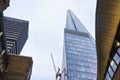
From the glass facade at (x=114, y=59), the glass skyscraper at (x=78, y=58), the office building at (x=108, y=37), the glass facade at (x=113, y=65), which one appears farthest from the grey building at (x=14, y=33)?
the glass facade at (x=114, y=59)

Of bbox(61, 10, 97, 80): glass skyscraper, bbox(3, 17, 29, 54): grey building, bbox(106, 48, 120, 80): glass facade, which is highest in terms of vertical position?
bbox(106, 48, 120, 80): glass facade

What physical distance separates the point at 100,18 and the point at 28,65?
44.5 metres

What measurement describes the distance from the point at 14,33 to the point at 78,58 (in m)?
43.9

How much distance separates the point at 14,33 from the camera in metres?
141

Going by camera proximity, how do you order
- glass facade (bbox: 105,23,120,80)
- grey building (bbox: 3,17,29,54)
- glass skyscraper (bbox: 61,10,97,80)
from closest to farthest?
glass facade (bbox: 105,23,120,80), grey building (bbox: 3,17,29,54), glass skyscraper (bbox: 61,10,97,80)

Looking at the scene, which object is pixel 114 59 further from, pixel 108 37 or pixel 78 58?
pixel 78 58

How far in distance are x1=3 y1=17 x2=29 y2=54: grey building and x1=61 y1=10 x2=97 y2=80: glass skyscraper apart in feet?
98.5

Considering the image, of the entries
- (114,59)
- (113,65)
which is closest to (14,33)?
(113,65)

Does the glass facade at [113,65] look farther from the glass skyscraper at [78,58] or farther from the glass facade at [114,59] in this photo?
the glass skyscraper at [78,58]

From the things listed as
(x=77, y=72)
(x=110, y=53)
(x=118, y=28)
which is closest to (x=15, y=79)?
(x=110, y=53)

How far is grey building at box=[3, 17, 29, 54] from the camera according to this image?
121994 mm

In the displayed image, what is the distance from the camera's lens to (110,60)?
29.4m

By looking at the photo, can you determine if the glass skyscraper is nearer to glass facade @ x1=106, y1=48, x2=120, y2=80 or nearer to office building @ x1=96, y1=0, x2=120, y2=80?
office building @ x1=96, y1=0, x2=120, y2=80

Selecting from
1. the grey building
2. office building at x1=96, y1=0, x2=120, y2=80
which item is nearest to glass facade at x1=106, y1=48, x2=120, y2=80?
office building at x1=96, y1=0, x2=120, y2=80
